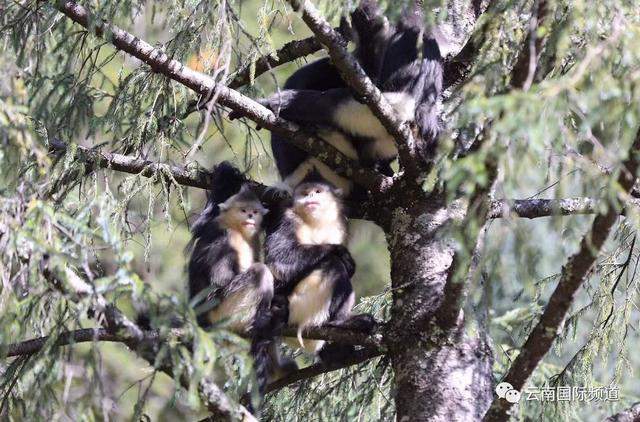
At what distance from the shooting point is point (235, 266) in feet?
15.8

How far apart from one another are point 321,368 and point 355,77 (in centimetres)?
Result: 156

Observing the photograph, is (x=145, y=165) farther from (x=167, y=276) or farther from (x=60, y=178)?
(x=167, y=276)

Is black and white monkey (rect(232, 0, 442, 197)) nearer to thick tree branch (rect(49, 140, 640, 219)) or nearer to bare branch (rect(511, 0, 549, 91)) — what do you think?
thick tree branch (rect(49, 140, 640, 219))

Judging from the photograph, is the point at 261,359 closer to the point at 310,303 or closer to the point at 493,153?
the point at 310,303

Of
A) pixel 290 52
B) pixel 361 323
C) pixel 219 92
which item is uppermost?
pixel 290 52

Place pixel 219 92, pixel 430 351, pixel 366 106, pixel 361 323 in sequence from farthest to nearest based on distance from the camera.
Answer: pixel 366 106 < pixel 361 323 < pixel 430 351 < pixel 219 92

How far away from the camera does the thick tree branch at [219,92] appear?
386 centimetres

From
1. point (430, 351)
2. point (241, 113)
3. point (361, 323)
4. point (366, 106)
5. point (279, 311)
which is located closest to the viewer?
point (430, 351)

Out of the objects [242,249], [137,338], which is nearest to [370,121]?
[242,249]

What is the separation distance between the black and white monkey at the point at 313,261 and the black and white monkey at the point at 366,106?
0.22 m

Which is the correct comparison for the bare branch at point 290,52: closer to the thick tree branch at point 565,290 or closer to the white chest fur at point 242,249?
the white chest fur at point 242,249

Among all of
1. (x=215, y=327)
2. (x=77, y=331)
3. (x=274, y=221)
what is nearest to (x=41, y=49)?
(x=274, y=221)

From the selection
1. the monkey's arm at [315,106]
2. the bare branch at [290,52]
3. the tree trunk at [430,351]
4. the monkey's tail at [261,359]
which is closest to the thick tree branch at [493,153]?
the tree trunk at [430,351]

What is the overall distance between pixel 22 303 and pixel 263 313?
1837 mm
